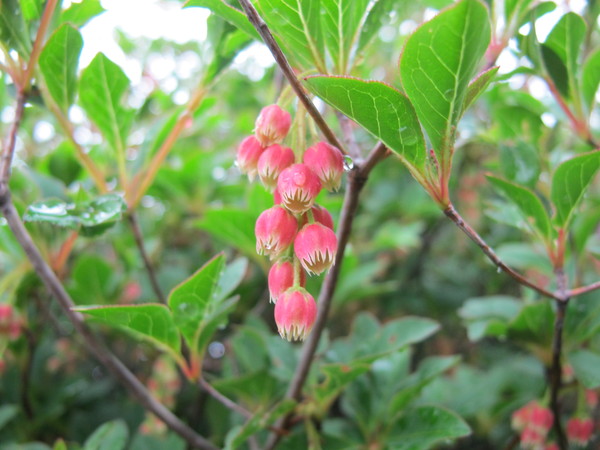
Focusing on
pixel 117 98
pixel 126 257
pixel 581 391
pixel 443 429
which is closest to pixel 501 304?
pixel 581 391

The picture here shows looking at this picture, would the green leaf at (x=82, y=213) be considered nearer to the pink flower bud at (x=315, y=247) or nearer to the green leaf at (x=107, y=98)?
the green leaf at (x=107, y=98)

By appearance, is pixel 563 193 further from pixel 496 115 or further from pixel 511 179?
pixel 496 115

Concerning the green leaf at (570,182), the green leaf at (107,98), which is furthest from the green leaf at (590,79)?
the green leaf at (107,98)

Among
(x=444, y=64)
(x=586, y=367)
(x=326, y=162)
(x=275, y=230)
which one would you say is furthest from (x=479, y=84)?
(x=586, y=367)

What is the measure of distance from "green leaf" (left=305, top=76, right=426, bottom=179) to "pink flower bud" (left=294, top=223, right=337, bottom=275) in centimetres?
15

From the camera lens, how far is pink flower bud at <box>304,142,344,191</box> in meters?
0.69

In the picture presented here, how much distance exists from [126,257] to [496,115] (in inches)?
49.8

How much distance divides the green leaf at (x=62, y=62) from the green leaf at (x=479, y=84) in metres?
0.71

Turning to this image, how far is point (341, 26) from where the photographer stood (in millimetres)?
792

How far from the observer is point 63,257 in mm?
1118

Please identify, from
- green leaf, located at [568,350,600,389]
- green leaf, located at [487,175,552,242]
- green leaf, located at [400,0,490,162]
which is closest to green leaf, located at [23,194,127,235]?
green leaf, located at [400,0,490,162]

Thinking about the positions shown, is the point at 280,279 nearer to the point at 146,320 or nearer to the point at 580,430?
the point at 146,320

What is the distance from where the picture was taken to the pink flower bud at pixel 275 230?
2.29 ft

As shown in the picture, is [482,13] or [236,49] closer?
[482,13]
